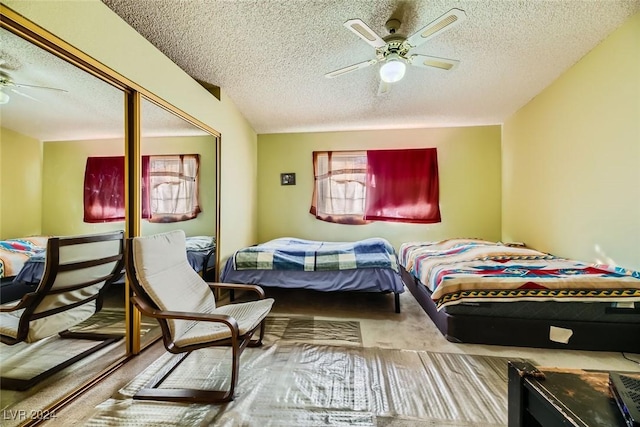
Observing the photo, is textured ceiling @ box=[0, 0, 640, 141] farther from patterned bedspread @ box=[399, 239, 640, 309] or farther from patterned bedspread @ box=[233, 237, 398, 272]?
patterned bedspread @ box=[399, 239, 640, 309]

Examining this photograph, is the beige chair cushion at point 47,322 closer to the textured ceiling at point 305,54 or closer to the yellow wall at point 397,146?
the textured ceiling at point 305,54

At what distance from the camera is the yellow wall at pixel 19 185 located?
1260mm

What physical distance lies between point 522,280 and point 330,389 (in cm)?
169

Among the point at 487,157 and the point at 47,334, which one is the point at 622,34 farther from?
the point at 47,334

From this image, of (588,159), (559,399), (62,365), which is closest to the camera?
(559,399)

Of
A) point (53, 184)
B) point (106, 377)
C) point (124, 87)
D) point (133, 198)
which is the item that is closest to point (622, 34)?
point (124, 87)

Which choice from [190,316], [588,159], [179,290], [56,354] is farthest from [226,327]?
[588,159]

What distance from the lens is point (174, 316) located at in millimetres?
1385

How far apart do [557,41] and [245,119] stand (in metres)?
3.62

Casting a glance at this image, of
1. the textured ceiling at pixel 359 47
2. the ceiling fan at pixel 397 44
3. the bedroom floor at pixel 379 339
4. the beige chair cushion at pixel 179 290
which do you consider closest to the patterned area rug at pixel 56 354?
the bedroom floor at pixel 379 339

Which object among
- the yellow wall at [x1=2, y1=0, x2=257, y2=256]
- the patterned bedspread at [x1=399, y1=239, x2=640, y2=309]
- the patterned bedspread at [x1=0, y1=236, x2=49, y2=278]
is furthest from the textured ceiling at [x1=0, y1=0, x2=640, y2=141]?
the patterned bedspread at [x1=399, y1=239, x2=640, y2=309]

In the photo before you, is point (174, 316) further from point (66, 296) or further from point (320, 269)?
point (320, 269)

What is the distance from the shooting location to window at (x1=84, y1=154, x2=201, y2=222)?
1.73 m

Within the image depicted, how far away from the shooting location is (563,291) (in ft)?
6.14
